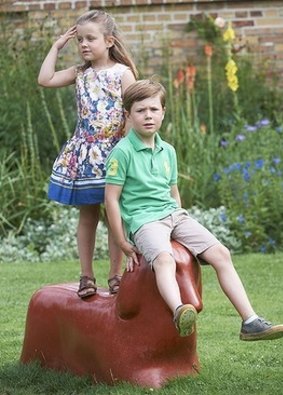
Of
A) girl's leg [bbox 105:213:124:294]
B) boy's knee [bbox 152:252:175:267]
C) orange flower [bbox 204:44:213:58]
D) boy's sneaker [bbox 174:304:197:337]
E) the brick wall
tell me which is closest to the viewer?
boy's sneaker [bbox 174:304:197:337]

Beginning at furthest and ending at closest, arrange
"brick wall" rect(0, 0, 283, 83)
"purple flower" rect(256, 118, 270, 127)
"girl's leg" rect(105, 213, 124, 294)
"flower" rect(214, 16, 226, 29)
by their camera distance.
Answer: "brick wall" rect(0, 0, 283, 83), "flower" rect(214, 16, 226, 29), "purple flower" rect(256, 118, 270, 127), "girl's leg" rect(105, 213, 124, 294)

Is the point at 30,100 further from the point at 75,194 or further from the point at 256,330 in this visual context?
the point at 256,330

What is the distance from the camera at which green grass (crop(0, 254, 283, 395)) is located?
599 centimetres

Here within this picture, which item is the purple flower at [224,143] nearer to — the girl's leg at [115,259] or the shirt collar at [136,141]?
the girl's leg at [115,259]

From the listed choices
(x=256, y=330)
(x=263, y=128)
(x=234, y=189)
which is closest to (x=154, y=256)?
(x=256, y=330)

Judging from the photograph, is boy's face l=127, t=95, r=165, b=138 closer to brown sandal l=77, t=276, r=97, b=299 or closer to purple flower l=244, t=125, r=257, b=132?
brown sandal l=77, t=276, r=97, b=299

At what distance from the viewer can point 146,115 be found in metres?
6.04

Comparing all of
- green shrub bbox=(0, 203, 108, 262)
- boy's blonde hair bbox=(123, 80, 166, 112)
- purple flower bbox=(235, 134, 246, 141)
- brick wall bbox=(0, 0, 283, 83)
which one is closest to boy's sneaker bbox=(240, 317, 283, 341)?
boy's blonde hair bbox=(123, 80, 166, 112)

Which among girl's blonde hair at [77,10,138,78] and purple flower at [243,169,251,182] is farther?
purple flower at [243,169,251,182]

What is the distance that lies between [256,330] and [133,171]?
37.3 inches

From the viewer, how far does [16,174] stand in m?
11.2

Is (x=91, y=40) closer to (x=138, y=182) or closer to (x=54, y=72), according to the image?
(x=54, y=72)

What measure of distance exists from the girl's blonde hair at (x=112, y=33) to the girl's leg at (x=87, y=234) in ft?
2.42

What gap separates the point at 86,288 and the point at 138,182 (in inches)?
27.0
